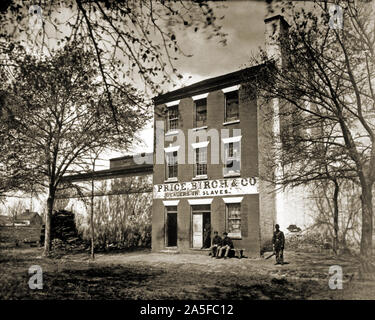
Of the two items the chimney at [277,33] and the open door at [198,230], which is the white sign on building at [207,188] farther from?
the chimney at [277,33]

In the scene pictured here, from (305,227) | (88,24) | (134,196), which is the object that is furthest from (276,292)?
(134,196)

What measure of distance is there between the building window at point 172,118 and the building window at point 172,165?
1741 millimetres

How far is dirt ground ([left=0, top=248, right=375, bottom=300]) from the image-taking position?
10422mm

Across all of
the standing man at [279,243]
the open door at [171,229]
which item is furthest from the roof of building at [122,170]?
the standing man at [279,243]

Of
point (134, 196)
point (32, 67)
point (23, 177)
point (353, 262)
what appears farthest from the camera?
point (134, 196)

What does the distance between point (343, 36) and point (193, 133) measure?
12.7 metres

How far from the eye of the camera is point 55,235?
3002 cm

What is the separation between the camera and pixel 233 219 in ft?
68.2

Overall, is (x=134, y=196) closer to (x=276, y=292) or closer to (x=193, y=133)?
(x=193, y=133)

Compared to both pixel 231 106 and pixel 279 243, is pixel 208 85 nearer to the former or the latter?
pixel 231 106

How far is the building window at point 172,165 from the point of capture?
2402 cm

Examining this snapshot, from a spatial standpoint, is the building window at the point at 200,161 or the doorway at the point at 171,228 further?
the doorway at the point at 171,228

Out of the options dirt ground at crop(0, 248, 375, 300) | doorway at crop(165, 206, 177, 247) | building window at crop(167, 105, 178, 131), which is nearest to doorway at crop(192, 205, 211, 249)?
doorway at crop(165, 206, 177, 247)

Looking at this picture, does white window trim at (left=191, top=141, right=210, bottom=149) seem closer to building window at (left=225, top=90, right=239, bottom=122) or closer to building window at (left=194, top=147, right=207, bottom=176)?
building window at (left=194, top=147, right=207, bottom=176)
